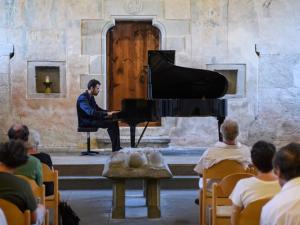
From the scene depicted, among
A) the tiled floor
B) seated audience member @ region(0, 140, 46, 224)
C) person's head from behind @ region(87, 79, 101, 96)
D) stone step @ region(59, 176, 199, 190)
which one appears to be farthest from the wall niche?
seated audience member @ region(0, 140, 46, 224)

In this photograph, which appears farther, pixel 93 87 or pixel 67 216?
pixel 93 87

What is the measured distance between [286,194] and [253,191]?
0.56m

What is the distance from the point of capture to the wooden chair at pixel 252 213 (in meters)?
2.61

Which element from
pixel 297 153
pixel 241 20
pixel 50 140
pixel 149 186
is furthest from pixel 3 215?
pixel 241 20

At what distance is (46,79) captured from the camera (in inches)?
355

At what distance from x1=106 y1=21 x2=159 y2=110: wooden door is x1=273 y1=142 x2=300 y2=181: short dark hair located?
6.95m

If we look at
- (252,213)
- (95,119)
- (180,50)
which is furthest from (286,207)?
(180,50)

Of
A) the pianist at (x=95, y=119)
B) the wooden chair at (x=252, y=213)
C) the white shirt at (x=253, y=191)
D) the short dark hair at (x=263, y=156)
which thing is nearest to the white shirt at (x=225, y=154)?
the short dark hair at (x=263, y=156)

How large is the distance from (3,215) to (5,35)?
6.86m

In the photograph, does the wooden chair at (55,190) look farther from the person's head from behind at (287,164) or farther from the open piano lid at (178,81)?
the open piano lid at (178,81)

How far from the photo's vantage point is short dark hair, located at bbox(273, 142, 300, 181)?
2268mm

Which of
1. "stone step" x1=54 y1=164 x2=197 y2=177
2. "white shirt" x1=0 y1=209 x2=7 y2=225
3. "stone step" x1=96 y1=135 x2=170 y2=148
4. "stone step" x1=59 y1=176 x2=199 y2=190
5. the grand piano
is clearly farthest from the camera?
"stone step" x1=96 y1=135 x2=170 y2=148

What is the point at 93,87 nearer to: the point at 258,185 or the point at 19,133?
the point at 19,133

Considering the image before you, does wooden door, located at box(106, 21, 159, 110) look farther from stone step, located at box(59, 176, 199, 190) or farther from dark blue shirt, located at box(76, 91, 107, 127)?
stone step, located at box(59, 176, 199, 190)
